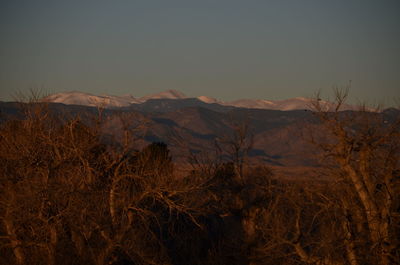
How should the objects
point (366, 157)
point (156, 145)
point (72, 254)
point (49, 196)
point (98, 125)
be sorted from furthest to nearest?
point (156, 145)
point (72, 254)
point (98, 125)
point (49, 196)
point (366, 157)

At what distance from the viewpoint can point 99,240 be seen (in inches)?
1081

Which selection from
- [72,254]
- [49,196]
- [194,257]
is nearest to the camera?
[49,196]

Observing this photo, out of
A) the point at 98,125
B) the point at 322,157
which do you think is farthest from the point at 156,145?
the point at 322,157

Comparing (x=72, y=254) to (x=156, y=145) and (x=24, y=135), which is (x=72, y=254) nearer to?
(x=24, y=135)

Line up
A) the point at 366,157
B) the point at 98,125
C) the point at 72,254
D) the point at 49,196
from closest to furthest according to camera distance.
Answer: the point at 366,157, the point at 49,196, the point at 98,125, the point at 72,254

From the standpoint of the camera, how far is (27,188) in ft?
68.1

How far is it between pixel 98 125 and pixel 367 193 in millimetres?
11437

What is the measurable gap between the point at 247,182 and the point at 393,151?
1820 centimetres

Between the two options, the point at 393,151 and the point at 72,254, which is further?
the point at 72,254

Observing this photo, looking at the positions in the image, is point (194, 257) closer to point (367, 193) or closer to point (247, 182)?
point (247, 182)

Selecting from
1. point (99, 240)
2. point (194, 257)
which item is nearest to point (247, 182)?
point (194, 257)

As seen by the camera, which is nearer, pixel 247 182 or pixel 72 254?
pixel 72 254

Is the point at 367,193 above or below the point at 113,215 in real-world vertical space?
above

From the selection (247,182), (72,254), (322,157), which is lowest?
(72,254)
